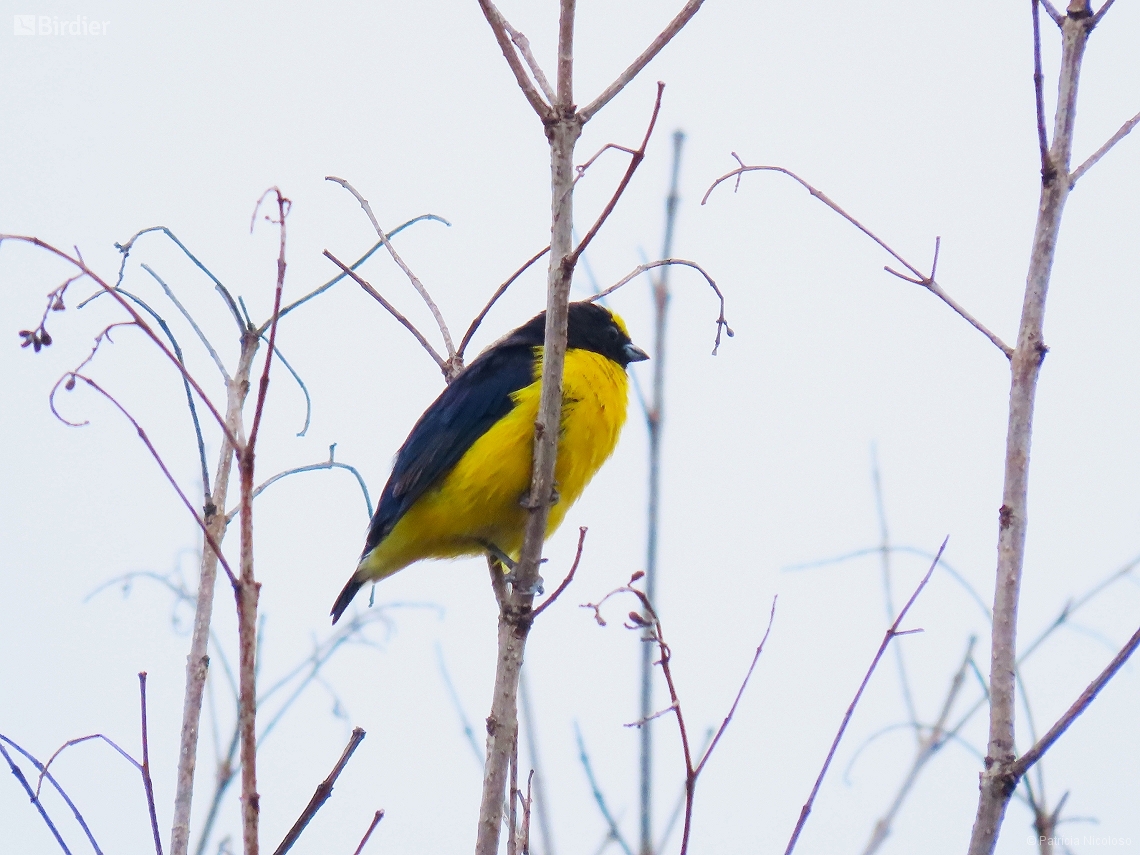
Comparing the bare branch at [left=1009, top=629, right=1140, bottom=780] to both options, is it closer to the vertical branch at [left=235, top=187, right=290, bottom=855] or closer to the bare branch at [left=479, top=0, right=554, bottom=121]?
the vertical branch at [left=235, top=187, right=290, bottom=855]

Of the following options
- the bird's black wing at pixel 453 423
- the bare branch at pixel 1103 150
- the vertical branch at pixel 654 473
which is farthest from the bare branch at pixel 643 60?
the bird's black wing at pixel 453 423

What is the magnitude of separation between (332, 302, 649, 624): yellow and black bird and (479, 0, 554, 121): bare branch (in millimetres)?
2267

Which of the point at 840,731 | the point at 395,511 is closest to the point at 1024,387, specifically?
the point at 840,731

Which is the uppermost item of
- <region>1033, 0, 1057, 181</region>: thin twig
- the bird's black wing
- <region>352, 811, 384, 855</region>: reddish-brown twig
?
Answer: the bird's black wing

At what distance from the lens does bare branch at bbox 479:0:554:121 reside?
2.41m

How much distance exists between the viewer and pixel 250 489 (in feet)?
4.71

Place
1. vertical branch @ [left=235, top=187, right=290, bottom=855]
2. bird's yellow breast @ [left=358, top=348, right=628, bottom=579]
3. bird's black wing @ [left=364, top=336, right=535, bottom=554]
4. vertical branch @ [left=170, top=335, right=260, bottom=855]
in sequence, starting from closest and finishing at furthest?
vertical branch @ [left=235, top=187, right=290, bottom=855], vertical branch @ [left=170, top=335, right=260, bottom=855], bird's yellow breast @ [left=358, top=348, right=628, bottom=579], bird's black wing @ [left=364, top=336, right=535, bottom=554]

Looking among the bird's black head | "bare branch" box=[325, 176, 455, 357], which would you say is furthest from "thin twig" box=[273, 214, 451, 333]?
the bird's black head

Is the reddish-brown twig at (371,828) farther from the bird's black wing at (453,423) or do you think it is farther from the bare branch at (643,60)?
the bird's black wing at (453,423)

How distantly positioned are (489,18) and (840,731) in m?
1.46

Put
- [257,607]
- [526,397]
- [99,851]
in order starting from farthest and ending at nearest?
1. [526,397]
2. [99,851]
3. [257,607]

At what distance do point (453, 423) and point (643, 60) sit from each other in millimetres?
2803

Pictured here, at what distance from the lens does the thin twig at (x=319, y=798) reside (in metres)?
1.57

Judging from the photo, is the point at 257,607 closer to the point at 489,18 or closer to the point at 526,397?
the point at 489,18
